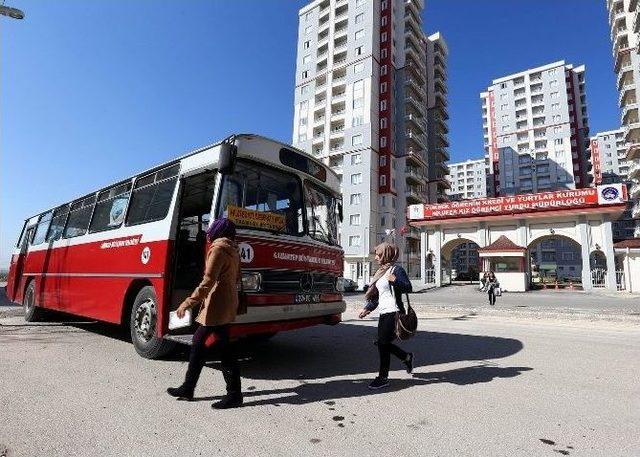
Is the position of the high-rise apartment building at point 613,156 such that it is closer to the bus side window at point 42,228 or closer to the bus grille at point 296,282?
the bus grille at point 296,282

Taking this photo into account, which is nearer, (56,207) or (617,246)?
(56,207)

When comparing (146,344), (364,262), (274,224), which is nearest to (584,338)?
(274,224)

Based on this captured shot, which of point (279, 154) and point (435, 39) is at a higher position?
point (435, 39)

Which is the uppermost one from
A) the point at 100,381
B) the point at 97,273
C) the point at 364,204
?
the point at 364,204

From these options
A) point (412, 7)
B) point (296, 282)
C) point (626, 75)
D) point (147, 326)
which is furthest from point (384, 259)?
point (412, 7)

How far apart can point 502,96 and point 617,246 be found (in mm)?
74279

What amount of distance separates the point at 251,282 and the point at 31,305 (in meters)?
8.56

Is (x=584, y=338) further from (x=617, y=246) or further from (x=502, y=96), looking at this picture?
(x=502, y=96)

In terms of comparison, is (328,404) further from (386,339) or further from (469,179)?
(469,179)

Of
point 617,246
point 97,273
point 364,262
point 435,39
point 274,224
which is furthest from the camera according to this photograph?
point 435,39

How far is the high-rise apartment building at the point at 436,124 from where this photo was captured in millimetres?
68438

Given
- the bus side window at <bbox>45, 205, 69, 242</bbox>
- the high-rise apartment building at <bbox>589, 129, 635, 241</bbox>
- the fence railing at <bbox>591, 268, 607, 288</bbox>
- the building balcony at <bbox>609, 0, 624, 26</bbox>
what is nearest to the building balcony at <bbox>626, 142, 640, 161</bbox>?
the building balcony at <bbox>609, 0, 624, 26</bbox>

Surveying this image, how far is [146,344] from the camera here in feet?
18.7

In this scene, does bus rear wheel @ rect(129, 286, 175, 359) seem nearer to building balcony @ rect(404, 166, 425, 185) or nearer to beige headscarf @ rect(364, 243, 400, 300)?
beige headscarf @ rect(364, 243, 400, 300)
